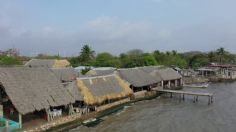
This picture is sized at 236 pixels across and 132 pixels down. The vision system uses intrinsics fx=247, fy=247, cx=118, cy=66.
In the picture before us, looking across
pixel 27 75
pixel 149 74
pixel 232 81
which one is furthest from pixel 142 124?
pixel 232 81

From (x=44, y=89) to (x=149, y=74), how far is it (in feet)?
62.5

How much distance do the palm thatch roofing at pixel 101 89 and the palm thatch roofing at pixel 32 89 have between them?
7.32 feet

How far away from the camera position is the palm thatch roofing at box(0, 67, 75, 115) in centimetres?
1761

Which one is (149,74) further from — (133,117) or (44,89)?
(44,89)

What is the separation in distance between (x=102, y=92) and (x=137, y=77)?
9.37 metres

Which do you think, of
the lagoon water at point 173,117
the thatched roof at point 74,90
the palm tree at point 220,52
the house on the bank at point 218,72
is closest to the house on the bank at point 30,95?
the thatched roof at point 74,90

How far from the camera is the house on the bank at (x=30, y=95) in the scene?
17.6 meters

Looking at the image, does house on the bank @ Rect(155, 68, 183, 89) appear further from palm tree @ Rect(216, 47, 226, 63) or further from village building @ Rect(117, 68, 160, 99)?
palm tree @ Rect(216, 47, 226, 63)

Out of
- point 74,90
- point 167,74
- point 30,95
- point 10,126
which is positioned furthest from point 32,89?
point 167,74

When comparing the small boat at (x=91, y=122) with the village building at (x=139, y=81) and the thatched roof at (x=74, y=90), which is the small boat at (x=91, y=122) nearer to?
the thatched roof at (x=74, y=90)

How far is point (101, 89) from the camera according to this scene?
24.8m

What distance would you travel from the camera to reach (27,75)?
20.4 m

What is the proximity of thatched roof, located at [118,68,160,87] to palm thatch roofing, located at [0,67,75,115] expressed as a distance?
1177 cm

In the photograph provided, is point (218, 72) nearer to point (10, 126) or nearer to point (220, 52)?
point (220, 52)
